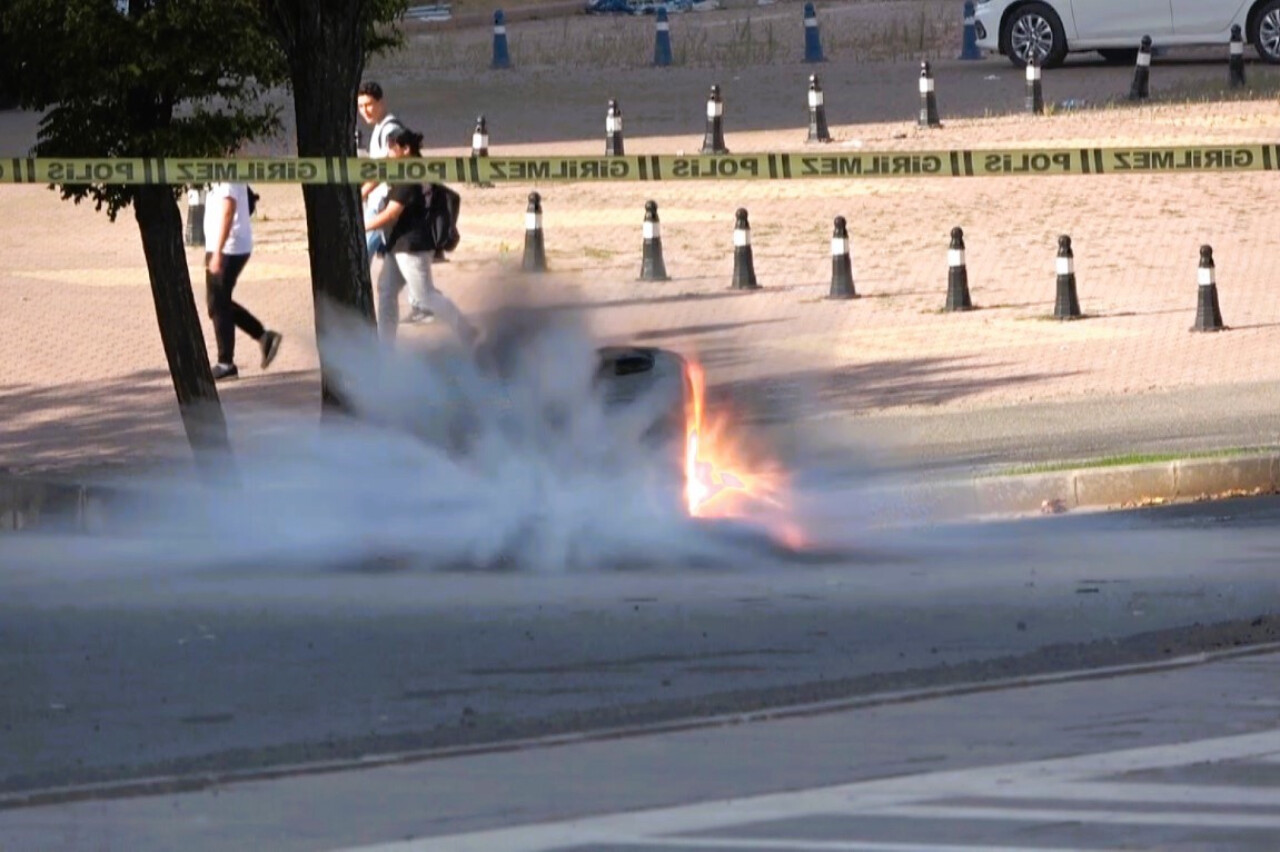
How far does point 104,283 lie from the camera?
Answer: 21.1 m

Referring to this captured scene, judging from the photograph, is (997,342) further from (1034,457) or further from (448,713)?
(448,713)

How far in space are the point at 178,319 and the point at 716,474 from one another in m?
4.02

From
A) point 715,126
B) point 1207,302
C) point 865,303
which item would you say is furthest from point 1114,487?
point 715,126

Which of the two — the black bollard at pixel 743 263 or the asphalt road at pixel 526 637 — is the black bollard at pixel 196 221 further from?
the asphalt road at pixel 526 637

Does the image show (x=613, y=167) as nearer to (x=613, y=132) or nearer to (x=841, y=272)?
(x=841, y=272)

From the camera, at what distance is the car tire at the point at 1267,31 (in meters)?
31.8

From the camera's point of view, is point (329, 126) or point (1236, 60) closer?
point (329, 126)

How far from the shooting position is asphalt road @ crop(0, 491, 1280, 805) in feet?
25.6

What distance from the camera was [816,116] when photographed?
27000 millimetres

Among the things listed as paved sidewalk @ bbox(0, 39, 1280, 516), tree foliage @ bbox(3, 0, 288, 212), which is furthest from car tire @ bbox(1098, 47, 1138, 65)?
tree foliage @ bbox(3, 0, 288, 212)

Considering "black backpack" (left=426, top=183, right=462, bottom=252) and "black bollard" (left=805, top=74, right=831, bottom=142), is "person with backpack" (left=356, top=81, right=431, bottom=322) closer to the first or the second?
"black backpack" (left=426, top=183, right=462, bottom=252)

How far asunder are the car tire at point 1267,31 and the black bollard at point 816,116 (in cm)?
752

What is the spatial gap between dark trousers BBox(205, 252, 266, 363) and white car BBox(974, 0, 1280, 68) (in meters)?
17.6

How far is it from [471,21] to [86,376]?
30.9 m
